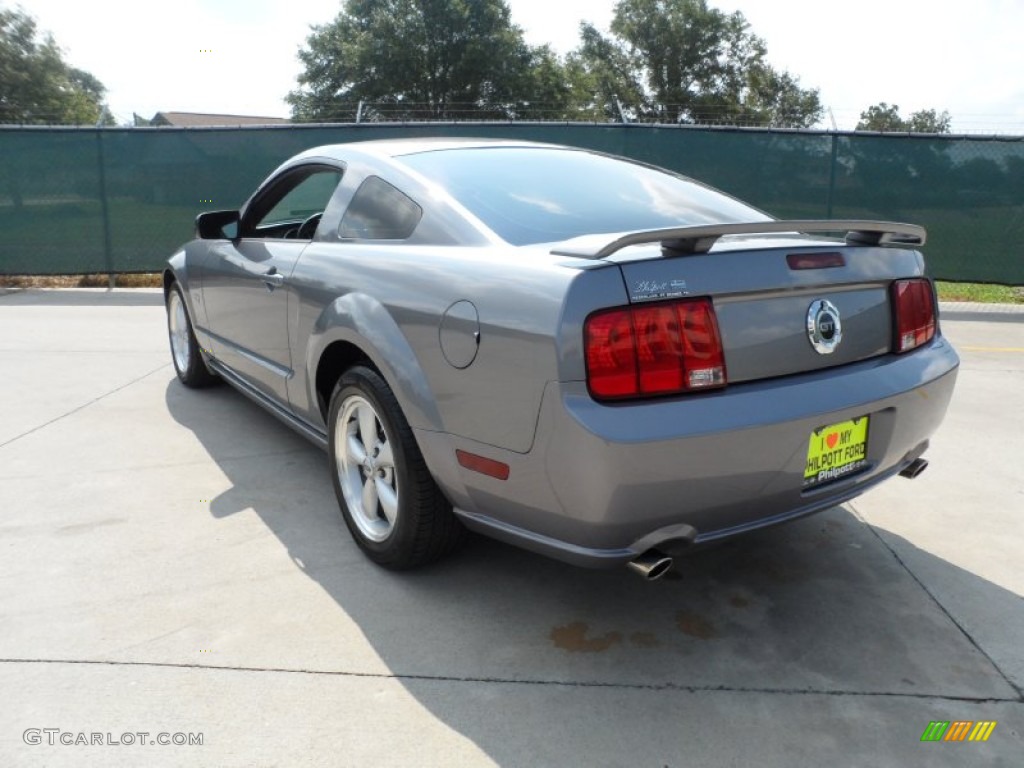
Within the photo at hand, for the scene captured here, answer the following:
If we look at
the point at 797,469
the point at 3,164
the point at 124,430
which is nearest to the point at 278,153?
the point at 3,164

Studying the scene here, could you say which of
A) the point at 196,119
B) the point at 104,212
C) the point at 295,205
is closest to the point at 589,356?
the point at 295,205

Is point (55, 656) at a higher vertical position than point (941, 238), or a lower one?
lower

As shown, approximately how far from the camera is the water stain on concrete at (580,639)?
2.57 m

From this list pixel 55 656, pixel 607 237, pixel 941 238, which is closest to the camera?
pixel 607 237

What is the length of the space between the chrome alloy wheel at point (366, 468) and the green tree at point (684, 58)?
5817 centimetres

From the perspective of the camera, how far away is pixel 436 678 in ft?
7.89

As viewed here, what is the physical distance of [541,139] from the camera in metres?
10.4

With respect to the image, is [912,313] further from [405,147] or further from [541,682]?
[405,147]

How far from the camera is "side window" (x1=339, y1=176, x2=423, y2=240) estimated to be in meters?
2.98

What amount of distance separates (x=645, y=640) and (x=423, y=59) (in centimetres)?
4811

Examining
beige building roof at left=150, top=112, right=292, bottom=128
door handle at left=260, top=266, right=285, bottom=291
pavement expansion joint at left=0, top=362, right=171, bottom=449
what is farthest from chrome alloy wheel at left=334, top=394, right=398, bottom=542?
beige building roof at left=150, top=112, right=292, bottom=128

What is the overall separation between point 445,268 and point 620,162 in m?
1.35

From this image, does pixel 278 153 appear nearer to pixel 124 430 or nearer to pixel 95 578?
pixel 124 430

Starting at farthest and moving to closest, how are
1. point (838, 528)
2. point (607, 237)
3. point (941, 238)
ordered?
point (941, 238), point (838, 528), point (607, 237)
